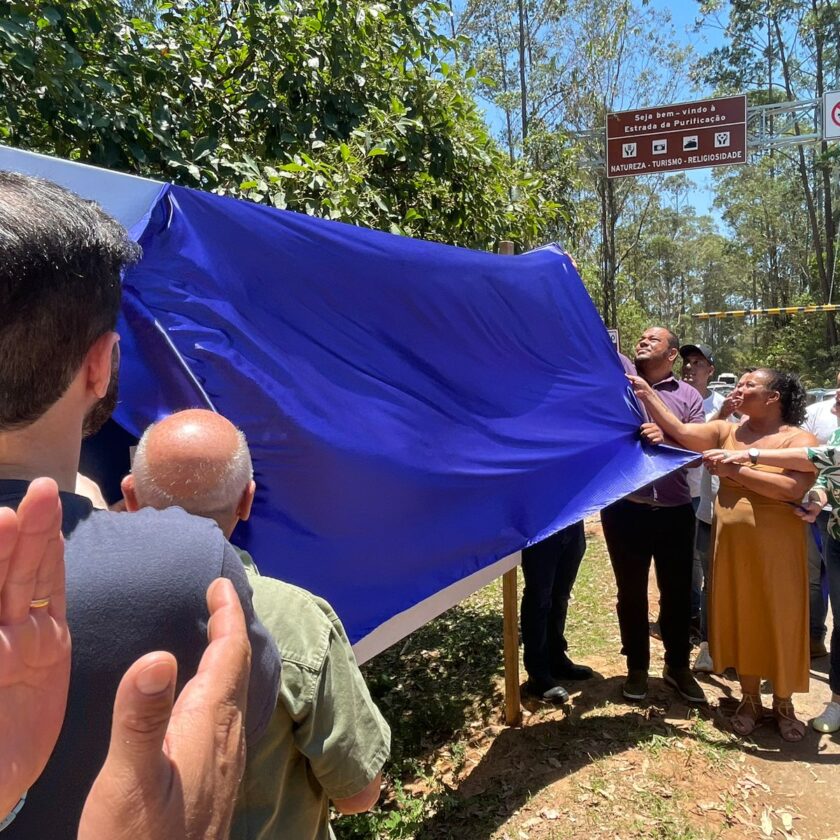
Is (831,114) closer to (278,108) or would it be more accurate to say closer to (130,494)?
(278,108)

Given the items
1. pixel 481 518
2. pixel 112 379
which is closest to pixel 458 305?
pixel 481 518

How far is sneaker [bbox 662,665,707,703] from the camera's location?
3.75 m

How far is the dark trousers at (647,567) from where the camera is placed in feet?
12.3

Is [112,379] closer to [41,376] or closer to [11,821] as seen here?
[41,376]

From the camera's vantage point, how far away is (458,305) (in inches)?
109

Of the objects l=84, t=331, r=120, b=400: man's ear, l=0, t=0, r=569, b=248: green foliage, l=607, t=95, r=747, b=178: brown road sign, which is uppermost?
l=607, t=95, r=747, b=178: brown road sign

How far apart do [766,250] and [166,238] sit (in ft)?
116

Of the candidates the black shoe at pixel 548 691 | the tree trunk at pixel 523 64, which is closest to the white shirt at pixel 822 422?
the black shoe at pixel 548 691

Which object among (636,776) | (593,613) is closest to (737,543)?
(636,776)

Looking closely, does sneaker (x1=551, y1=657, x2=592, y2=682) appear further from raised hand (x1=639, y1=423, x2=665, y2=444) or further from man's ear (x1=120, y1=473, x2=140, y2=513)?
man's ear (x1=120, y1=473, x2=140, y2=513)

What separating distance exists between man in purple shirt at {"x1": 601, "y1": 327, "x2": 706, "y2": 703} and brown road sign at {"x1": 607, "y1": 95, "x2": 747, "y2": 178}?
988cm

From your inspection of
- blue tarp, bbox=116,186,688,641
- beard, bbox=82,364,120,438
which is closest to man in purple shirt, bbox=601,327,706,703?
blue tarp, bbox=116,186,688,641

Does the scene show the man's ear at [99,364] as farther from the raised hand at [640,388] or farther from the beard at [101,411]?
the raised hand at [640,388]

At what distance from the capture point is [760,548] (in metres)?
3.49
